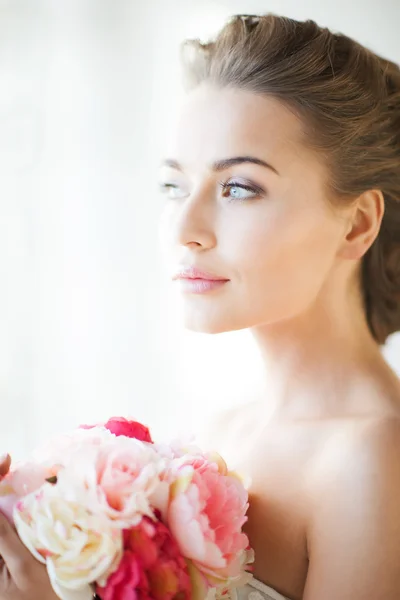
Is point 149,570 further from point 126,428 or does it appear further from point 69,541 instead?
point 126,428

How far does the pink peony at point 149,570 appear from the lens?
868 mm

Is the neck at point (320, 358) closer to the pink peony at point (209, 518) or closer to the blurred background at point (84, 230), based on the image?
the pink peony at point (209, 518)

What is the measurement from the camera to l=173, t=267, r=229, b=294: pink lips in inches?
44.1

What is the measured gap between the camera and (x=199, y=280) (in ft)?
3.70

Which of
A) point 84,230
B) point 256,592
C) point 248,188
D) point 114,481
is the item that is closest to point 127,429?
point 114,481

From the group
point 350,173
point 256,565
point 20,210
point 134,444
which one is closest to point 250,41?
point 350,173

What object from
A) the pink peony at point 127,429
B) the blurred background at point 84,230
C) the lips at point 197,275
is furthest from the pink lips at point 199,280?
the blurred background at point 84,230

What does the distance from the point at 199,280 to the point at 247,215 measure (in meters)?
0.12

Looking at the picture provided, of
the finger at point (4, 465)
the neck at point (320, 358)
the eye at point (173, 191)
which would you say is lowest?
the finger at point (4, 465)

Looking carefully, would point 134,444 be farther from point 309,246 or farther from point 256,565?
point 309,246

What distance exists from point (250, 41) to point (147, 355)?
103 centimetres

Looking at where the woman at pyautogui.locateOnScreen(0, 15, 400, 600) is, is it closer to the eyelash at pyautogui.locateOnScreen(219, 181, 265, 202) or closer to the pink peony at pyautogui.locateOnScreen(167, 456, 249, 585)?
the eyelash at pyautogui.locateOnScreen(219, 181, 265, 202)

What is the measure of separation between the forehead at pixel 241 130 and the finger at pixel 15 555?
0.59 meters

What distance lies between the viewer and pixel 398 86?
47.2 inches
